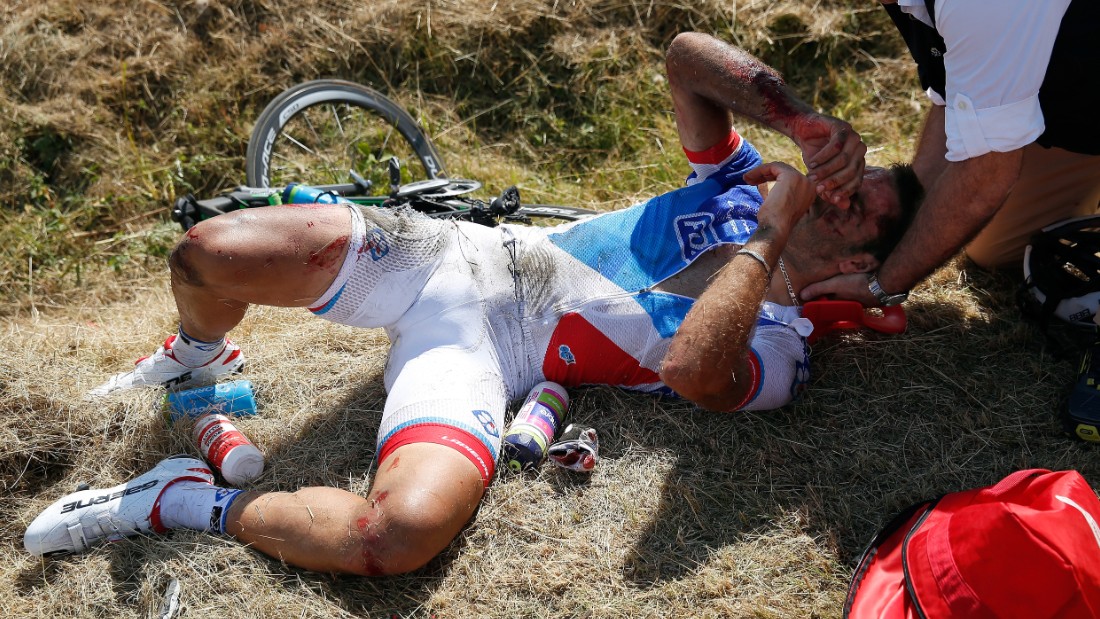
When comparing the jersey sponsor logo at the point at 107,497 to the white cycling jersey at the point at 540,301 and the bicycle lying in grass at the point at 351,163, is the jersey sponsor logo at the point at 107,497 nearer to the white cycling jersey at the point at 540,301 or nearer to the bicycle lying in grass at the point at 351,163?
the white cycling jersey at the point at 540,301

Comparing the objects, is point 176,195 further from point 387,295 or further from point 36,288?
point 387,295

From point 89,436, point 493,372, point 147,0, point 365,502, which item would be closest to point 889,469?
point 493,372

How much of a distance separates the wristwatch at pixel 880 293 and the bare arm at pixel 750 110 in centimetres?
30

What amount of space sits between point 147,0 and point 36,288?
2.15 metres

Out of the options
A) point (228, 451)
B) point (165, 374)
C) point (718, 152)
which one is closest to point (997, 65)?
point (718, 152)

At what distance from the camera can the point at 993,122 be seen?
2547mm

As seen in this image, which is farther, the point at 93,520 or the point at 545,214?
the point at 545,214

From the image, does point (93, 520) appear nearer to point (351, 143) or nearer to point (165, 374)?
point (165, 374)

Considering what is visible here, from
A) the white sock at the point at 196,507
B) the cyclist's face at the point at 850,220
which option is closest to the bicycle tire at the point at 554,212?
the cyclist's face at the point at 850,220

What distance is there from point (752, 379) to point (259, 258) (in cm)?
166

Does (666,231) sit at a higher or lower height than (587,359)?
higher

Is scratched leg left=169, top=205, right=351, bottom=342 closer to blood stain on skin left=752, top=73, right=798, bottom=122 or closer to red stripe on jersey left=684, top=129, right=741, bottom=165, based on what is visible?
red stripe on jersey left=684, top=129, right=741, bottom=165

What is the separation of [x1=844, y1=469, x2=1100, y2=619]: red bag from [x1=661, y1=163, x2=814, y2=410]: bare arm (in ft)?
2.14

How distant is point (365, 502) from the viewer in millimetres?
2477
